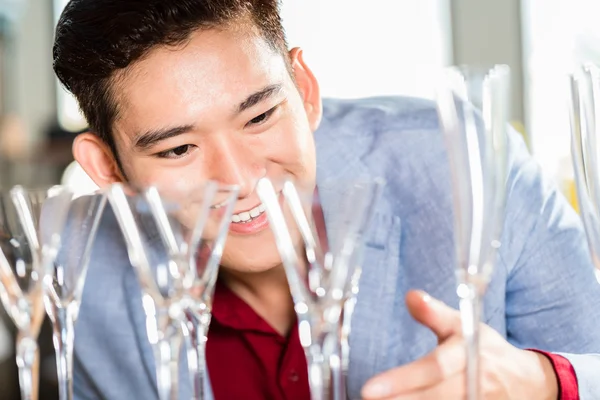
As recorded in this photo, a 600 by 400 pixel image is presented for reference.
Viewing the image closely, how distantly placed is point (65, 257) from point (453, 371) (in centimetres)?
47

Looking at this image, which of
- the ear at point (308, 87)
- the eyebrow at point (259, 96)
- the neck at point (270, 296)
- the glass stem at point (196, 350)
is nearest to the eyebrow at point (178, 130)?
the eyebrow at point (259, 96)

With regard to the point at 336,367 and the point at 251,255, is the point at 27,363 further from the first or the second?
the point at 251,255

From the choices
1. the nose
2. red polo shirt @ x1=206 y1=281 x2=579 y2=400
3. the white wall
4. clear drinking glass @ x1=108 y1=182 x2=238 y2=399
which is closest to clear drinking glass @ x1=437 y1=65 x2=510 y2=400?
clear drinking glass @ x1=108 y1=182 x2=238 y2=399

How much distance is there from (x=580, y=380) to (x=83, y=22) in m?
1.03

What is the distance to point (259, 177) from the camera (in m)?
1.54

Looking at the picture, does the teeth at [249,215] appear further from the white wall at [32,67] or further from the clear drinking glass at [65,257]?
the white wall at [32,67]

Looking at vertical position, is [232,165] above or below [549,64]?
above

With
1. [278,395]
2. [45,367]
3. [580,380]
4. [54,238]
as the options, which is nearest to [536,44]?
[45,367]

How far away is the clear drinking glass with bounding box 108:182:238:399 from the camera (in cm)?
100

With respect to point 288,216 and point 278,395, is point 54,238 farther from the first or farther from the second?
point 278,395

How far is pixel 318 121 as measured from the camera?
1.89 m

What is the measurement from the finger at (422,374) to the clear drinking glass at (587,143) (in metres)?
0.19

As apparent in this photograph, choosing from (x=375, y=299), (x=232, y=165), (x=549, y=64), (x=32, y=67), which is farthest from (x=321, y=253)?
(x=32, y=67)

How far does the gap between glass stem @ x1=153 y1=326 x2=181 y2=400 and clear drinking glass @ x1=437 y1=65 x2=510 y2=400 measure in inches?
12.1
